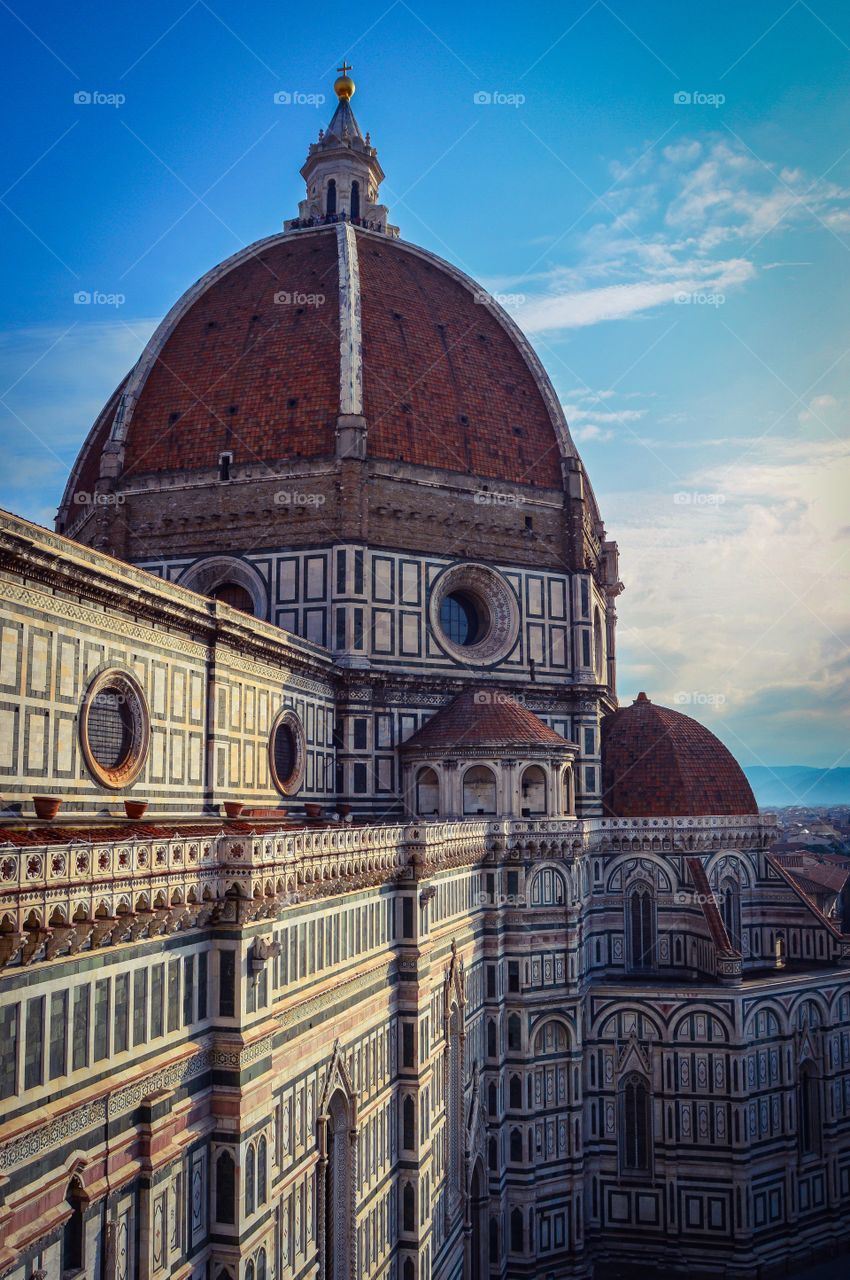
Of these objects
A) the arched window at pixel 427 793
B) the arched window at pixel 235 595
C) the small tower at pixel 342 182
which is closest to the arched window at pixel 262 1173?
the arched window at pixel 427 793

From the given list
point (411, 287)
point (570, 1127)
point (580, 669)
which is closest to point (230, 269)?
point (411, 287)

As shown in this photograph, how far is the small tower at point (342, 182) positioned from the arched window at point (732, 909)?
26305mm

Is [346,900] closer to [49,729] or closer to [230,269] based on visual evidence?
[49,729]

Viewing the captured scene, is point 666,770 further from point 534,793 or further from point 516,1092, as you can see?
point 516,1092

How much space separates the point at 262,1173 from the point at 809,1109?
23.3 metres

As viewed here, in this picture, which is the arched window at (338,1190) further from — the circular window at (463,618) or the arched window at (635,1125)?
the circular window at (463,618)

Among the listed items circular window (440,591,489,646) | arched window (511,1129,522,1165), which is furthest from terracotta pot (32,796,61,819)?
circular window (440,591,489,646)

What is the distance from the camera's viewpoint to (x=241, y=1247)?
13.9 m

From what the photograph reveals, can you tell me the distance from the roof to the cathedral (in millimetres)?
144

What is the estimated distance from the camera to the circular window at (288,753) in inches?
1064

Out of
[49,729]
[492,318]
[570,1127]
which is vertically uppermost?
[492,318]

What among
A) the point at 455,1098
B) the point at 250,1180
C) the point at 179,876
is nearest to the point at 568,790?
the point at 455,1098

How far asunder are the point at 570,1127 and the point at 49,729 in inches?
782

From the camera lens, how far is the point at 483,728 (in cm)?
3203
